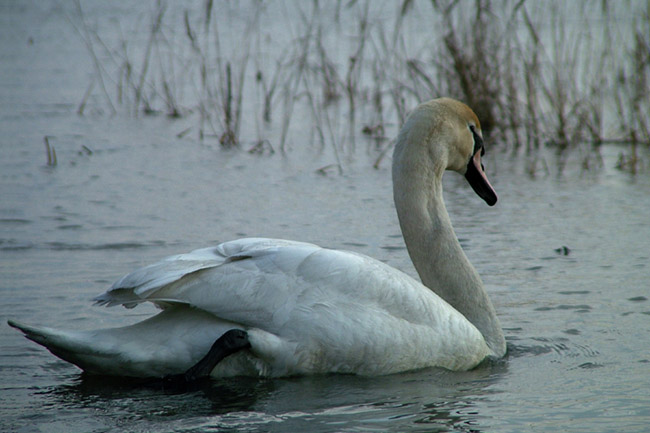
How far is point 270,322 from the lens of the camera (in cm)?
428

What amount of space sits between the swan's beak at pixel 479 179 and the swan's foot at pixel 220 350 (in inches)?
73.9

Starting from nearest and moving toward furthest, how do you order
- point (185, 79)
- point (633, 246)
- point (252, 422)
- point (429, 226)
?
point (252, 422)
point (429, 226)
point (633, 246)
point (185, 79)

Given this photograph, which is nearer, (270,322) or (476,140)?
(270,322)

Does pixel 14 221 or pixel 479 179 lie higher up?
pixel 479 179

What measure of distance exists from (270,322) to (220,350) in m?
0.25

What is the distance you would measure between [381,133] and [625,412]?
751 cm

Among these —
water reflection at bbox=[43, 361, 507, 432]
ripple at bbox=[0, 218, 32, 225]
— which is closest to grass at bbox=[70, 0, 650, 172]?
ripple at bbox=[0, 218, 32, 225]

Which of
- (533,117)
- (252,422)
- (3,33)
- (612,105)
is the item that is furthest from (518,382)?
(3,33)

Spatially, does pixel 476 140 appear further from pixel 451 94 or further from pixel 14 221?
pixel 451 94

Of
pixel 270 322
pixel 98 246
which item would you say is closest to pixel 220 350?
pixel 270 322

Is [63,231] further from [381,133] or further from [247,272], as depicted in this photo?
[381,133]

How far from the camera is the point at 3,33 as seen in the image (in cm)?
1945

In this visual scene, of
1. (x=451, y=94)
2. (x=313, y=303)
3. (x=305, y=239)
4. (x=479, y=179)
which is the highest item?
(x=451, y=94)

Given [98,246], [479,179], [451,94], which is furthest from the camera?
[451,94]
